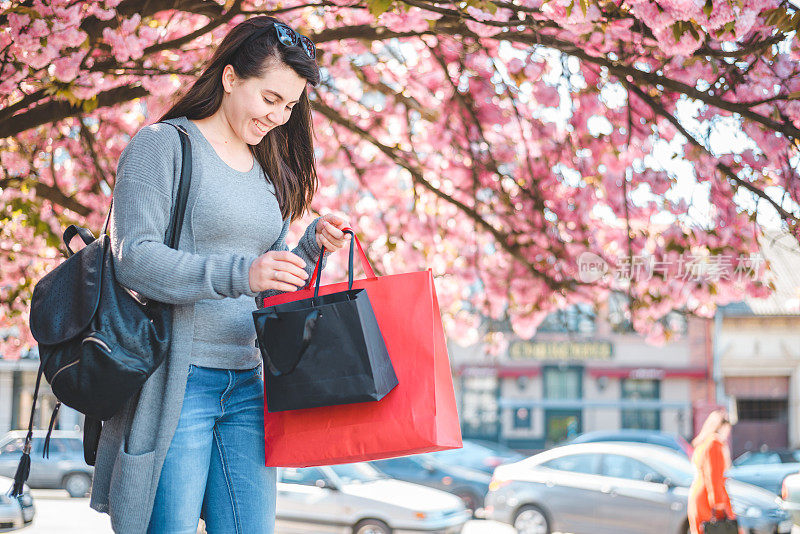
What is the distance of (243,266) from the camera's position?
5.15ft

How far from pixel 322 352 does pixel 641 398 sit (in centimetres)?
2287

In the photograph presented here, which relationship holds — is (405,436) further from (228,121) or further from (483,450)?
(483,450)

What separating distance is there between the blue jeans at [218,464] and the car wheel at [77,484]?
3858 mm

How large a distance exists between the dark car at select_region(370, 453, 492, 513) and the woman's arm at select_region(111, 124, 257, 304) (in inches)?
399

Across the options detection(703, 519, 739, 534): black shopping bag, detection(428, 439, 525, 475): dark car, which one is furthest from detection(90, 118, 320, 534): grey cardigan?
detection(428, 439, 525, 475): dark car

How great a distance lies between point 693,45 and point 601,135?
2010 millimetres

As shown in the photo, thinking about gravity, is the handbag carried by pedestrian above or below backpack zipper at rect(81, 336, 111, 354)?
below

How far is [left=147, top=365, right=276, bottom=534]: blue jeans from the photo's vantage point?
1649 mm

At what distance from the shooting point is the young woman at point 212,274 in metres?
1.57

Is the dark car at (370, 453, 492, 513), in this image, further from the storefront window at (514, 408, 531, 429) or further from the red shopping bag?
the storefront window at (514, 408, 531, 429)

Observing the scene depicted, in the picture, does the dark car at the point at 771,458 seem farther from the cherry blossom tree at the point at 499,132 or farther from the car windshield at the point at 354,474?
the cherry blossom tree at the point at 499,132

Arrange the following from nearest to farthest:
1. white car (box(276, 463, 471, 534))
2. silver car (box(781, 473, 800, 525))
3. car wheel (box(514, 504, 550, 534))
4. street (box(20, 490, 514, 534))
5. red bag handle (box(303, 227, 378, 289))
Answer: red bag handle (box(303, 227, 378, 289)) → street (box(20, 490, 514, 534)) → white car (box(276, 463, 471, 534)) → silver car (box(781, 473, 800, 525)) → car wheel (box(514, 504, 550, 534))

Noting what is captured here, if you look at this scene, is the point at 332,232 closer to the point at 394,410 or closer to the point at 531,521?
the point at 394,410

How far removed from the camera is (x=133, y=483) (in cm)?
160
